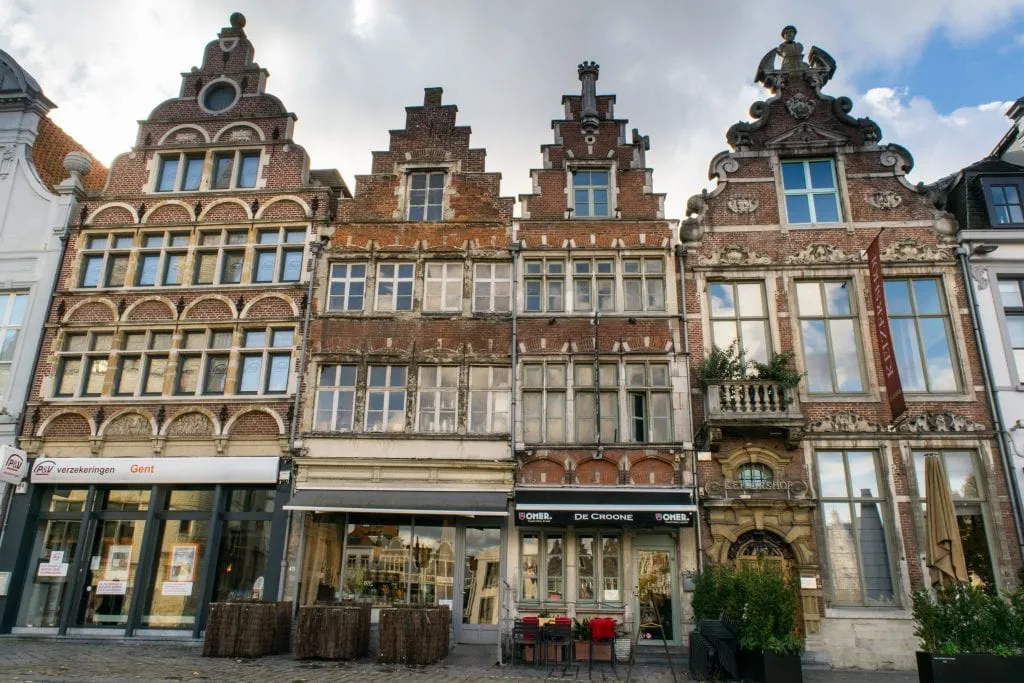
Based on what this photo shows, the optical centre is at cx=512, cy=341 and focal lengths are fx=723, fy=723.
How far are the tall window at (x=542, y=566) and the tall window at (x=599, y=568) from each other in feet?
1.31

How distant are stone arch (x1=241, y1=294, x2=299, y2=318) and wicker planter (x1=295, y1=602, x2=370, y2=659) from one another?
295 inches

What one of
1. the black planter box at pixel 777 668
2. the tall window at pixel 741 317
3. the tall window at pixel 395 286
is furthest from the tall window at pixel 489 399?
the black planter box at pixel 777 668

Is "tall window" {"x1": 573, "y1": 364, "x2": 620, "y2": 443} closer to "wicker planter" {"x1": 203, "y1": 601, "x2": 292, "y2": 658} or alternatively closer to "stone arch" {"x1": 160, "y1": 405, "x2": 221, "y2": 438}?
"wicker planter" {"x1": 203, "y1": 601, "x2": 292, "y2": 658}

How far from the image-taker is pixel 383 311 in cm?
1730

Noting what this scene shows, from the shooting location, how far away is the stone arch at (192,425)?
16656mm

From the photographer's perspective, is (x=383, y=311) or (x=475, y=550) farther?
(x=383, y=311)

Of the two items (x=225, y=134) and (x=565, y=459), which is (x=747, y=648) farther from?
(x=225, y=134)

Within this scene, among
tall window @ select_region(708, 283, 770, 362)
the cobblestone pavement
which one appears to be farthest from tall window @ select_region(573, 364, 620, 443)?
the cobblestone pavement

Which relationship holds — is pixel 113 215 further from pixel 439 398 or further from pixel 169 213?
pixel 439 398

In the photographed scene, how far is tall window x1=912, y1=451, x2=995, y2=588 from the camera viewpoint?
14508mm

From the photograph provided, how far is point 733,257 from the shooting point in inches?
668

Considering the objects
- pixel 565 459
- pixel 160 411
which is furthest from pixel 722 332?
pixel 160 411

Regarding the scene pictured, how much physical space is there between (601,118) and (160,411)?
1298 centimetres

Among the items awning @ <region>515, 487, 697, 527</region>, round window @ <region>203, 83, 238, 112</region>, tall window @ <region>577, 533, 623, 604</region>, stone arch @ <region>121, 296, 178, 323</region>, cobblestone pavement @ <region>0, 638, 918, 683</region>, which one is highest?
round window @ <region>203, 83, 238, 112</region>
